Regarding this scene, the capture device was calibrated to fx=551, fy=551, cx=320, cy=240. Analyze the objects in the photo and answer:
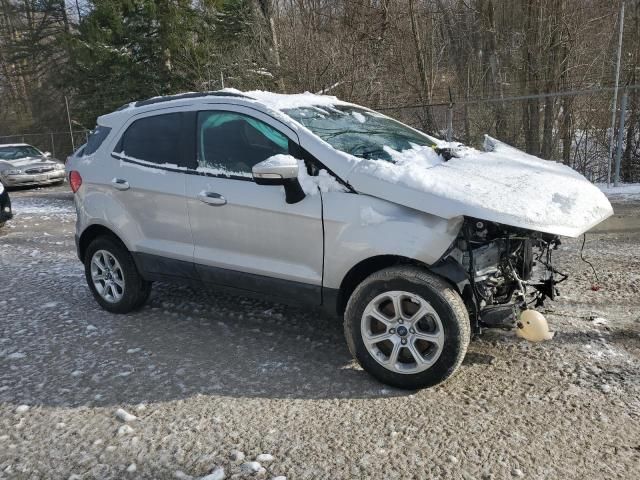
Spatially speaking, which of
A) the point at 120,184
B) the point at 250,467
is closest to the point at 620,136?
the point at 120,184

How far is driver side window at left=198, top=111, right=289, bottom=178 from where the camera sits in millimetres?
3980

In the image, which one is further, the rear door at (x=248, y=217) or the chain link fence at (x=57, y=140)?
the chain link fence at (x=57, y=140)

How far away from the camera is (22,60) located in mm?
33031

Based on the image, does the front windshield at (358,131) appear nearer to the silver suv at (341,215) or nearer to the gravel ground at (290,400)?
the silver suv at (341,215)

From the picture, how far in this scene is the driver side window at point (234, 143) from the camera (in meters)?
3.98

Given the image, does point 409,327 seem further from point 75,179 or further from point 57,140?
point 57,140

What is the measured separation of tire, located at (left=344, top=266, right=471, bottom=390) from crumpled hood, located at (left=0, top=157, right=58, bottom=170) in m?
15.9

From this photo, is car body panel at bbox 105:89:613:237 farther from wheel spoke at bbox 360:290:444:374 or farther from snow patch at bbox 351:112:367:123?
snow patch at bbox 351:112:367:123

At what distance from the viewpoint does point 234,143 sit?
4.14 m

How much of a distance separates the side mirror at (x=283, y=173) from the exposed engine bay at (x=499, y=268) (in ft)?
3.55

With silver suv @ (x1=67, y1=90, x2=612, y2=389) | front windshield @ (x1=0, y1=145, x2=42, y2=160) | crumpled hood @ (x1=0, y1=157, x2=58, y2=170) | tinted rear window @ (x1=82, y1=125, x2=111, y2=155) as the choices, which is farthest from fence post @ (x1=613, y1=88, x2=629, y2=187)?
front windshield @ (x1=0, y1=145, x2=42, y2=160)

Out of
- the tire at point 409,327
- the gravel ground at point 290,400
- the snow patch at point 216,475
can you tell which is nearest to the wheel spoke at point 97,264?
the gravel ground at point 290,400

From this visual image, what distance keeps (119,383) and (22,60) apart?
35601 millimetres

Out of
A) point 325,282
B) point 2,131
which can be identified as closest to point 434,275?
point 325,282
